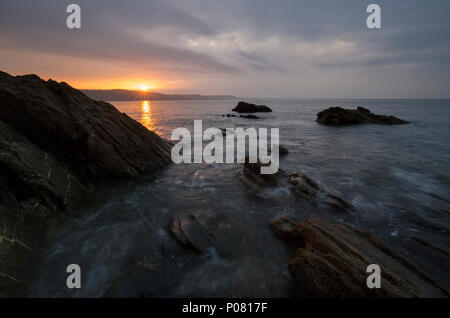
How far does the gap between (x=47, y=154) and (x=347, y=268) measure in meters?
11.6

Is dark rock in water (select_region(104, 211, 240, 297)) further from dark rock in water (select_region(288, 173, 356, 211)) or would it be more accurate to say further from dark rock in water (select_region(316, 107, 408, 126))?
dark rock in water (select_region(316, 107, 408, 126))

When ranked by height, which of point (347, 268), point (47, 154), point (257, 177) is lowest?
point (347, 268)

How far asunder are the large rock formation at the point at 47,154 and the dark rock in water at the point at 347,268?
7087mm

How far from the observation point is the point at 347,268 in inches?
172

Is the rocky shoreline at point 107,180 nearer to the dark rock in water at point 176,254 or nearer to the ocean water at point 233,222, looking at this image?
the dark rock in water at point 176,254

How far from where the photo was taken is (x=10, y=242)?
5.16m

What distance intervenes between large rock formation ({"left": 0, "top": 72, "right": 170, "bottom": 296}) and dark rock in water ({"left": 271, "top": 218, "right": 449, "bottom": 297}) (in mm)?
7087

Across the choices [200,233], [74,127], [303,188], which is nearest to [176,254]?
[200,233]

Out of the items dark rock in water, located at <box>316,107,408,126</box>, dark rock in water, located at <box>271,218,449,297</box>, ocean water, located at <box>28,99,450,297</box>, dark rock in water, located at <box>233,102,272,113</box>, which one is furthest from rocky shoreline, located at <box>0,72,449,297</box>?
dark rock in water, located at <box>233,102,272,113</box>

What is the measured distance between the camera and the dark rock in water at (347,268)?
413cm

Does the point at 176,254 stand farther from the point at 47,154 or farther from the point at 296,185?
the point at 47,154

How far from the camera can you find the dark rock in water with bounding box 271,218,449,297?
4.13 m

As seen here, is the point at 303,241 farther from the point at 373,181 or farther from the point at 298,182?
the point at 373,181

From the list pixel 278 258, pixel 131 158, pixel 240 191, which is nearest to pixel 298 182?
pixel 240 191
